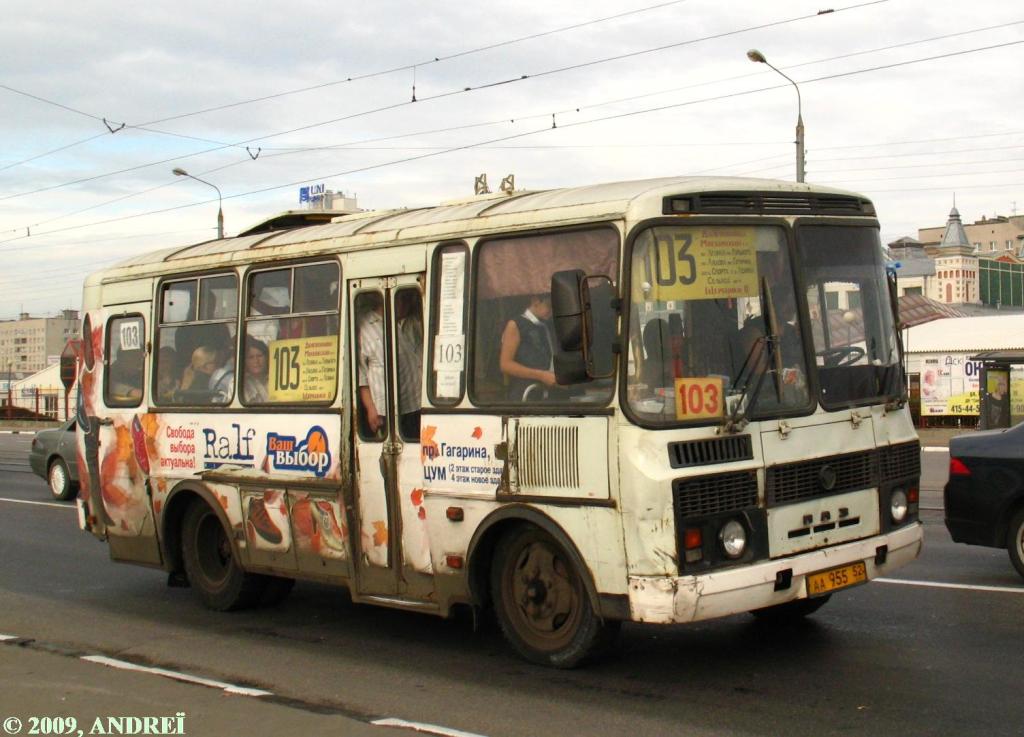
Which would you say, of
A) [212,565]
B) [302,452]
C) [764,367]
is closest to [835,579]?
[764,367]

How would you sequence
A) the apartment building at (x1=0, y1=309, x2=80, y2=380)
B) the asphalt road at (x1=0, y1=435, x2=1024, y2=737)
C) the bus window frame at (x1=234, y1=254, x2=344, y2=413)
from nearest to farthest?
the asphalt road at (x1=0, y1=435, x2=1024, y2=737) → the bus window frame at (x1=234, y1=254, x2=344, y2=413) → the apartment building at (x1=0, y1=309, x2=80, y2=380)

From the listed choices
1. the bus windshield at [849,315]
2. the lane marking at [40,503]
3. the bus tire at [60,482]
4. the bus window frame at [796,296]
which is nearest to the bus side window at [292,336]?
the bus window frame at [796,296]

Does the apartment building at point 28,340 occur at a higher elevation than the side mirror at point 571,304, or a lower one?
higher

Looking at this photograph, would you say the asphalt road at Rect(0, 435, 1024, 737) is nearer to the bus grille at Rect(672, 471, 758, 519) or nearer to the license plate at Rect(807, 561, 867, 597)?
the license plate at Rect(807, 561, 867, 597)

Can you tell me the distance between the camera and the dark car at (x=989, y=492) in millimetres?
9969

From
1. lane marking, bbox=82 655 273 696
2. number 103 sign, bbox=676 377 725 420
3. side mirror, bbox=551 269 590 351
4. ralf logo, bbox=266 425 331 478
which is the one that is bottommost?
lane marking, bbox=82 655 273 696

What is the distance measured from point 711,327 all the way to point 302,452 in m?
3.42

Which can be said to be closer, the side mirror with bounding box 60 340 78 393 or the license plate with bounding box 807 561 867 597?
the license plate with bounding box 807 561 867 597

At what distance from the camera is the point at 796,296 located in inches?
294

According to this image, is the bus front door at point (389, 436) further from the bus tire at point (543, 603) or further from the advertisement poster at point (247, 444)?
the bus tire at point (543, 603)

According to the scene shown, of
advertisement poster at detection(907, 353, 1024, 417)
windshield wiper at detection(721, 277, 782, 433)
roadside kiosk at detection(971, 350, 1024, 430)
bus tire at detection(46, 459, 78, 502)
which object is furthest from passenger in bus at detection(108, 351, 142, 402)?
advertisement poster at detection(907, 353, 1024, 417)

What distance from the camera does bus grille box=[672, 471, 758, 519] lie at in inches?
267

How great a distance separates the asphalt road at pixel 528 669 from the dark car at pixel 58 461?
9479 mm

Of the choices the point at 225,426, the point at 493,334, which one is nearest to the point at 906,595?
the point at 493,334
